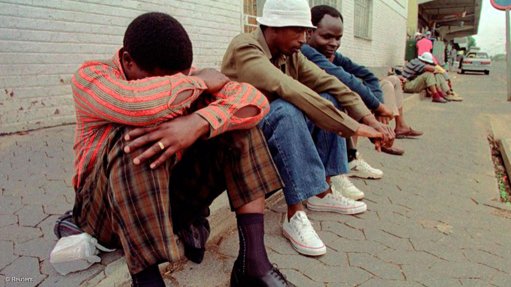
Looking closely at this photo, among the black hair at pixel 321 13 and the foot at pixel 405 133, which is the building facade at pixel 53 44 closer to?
the black hair at pixel 321 13

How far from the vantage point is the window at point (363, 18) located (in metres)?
12.0

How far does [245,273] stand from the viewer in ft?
5.44

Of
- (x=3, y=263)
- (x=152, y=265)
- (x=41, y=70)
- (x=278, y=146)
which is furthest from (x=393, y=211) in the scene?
(x=41, y=70)

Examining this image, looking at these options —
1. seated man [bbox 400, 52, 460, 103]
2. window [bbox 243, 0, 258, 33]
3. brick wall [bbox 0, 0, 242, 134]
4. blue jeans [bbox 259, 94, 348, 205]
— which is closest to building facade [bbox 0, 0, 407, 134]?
brick wall [bbox 0, 0, 242, 134]

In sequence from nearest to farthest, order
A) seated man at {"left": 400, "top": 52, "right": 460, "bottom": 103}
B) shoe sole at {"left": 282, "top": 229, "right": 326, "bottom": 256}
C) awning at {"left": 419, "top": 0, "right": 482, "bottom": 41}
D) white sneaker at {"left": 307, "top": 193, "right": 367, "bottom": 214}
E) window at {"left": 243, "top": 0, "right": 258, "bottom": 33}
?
shoe sole at {"left": 282, "top": 229, "right": 326, "bottom": 256}
white sneaker at {"left": 307, "top": 193, "right": 367, "bottom": 214}
window at {"left": 243, "top": 0, "right": 258, "bottom": 33}
seated man at {"left": 400, "top": 52, "right": 460, "bottom": 103}
awning at {"left": 419, "top": 0, "right": 482, "bottom": 41}

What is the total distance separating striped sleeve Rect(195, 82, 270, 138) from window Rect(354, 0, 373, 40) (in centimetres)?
1099

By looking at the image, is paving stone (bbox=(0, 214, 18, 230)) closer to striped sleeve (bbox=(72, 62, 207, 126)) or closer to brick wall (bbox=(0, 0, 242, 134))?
striped sleeve (bbox=(72, 62, 207, 126))

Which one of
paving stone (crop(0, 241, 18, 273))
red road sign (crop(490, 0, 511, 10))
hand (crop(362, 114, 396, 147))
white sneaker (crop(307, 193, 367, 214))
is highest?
red road sign (crop(490, 0, 511, 10))

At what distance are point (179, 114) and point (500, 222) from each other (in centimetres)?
238

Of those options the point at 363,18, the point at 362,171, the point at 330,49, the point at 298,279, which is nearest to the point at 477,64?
the point at 363,18

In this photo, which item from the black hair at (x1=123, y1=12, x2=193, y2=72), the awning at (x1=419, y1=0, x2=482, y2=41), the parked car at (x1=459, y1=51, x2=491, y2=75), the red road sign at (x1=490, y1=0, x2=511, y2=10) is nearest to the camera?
the black hair at (x1=123, y1=12, x2=193, y2=72)

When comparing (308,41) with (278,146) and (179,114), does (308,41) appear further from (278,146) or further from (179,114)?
(179,114)

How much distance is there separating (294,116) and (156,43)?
0.82 meters

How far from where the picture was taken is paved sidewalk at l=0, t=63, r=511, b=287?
6.14ft
